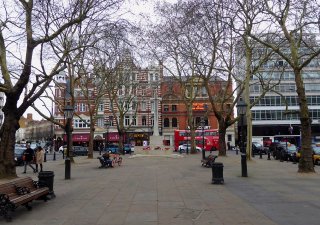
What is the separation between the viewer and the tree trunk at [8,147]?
55.0 ft

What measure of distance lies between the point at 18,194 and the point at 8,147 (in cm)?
751

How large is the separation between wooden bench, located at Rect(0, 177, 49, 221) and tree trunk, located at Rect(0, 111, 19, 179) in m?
5.61

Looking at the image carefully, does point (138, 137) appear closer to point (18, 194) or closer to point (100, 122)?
point (100, 122)

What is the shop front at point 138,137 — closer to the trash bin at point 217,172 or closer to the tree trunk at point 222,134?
the tree trunk at point 222,134

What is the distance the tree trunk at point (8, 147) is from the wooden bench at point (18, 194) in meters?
5.61

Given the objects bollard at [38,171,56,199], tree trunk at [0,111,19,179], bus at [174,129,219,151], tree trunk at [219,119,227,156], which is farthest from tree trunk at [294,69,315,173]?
bus at [174,129,219,151]

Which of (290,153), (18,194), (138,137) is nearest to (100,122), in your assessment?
(138,137)

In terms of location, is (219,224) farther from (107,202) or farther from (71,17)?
(71,17)

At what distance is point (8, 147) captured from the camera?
16.9 m

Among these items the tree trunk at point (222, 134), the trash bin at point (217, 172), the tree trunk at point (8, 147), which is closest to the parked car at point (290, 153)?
the tree trunk at point (222, 134)

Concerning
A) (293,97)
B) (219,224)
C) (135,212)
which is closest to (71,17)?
(135,212)

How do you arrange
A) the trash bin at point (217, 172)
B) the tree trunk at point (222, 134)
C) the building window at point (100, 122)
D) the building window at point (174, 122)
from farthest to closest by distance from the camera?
the building window at point (174, 122) → the building window at point (100, 122) → the tree trunk at point (222, 134) → the trash bin at point (217, 172)

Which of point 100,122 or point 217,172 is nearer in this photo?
point 217,172

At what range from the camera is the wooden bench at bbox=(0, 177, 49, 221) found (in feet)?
28.3
